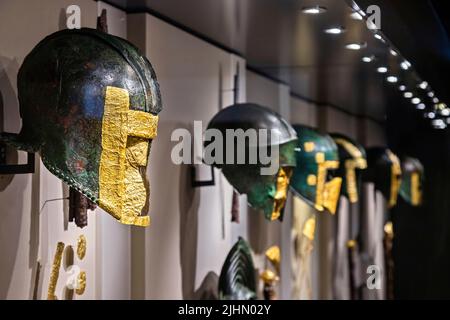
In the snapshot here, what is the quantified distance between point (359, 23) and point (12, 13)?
111 cm

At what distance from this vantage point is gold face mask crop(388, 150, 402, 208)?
4352mm

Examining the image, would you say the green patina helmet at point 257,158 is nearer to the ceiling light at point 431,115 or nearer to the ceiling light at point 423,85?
the ceiling light at point 423,85

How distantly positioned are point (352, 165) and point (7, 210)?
2.29 meters

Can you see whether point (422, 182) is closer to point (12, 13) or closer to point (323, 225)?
Answer: point (323, 225)

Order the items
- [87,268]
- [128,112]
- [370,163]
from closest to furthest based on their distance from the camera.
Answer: [128,112], [87,268], [370,163]

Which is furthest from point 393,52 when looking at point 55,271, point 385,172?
point 385,172

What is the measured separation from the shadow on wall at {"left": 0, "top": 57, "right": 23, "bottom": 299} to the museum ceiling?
0.56 m

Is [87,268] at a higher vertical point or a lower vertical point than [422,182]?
lower

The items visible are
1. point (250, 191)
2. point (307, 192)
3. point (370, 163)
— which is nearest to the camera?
point (250, 191)

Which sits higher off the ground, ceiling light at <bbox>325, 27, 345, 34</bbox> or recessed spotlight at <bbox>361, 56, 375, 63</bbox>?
ceiling light at <bbox>325, 27, 345, 34</bbox>

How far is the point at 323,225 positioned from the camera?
4.46 m

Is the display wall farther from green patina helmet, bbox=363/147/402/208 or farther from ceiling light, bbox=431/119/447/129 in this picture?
ceiling light, bbox=431/119/447/129

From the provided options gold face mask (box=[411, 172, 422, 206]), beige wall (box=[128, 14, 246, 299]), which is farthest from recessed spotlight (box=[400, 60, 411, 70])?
gold face mask (box=[411, 172, 422, 206])

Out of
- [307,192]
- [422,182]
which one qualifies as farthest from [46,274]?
[422,182]
